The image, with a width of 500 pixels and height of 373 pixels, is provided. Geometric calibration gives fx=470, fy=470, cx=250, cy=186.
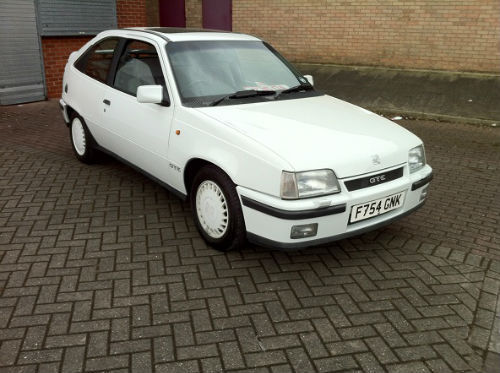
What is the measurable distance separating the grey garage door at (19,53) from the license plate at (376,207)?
811 cm

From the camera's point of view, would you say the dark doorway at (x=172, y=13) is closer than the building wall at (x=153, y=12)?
Yes

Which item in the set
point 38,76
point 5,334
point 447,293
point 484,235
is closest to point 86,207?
point 5,334

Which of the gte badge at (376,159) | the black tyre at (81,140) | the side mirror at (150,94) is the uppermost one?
the side mirror at (150,94)

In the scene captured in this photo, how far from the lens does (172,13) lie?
13.5 meters

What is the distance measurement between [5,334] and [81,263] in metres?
0.88

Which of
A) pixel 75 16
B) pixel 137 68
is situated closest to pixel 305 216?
pixel 137 68

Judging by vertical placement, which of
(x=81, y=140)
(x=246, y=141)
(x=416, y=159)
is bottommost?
(x=81, y=140)

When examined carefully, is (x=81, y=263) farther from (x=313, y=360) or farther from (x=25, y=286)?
(x=313, y=360)

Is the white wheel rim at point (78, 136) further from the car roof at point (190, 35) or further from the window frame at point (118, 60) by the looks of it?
the car roof at point (190, 35)

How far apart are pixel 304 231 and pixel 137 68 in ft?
8.34

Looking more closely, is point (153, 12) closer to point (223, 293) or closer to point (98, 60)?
point (98, 60)

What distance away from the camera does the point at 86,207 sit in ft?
15.4

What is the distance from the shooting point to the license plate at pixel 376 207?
3.38 metres

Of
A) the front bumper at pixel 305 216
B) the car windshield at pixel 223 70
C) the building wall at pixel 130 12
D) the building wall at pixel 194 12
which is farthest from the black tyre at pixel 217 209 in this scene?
the building wall at pixel 194 12
